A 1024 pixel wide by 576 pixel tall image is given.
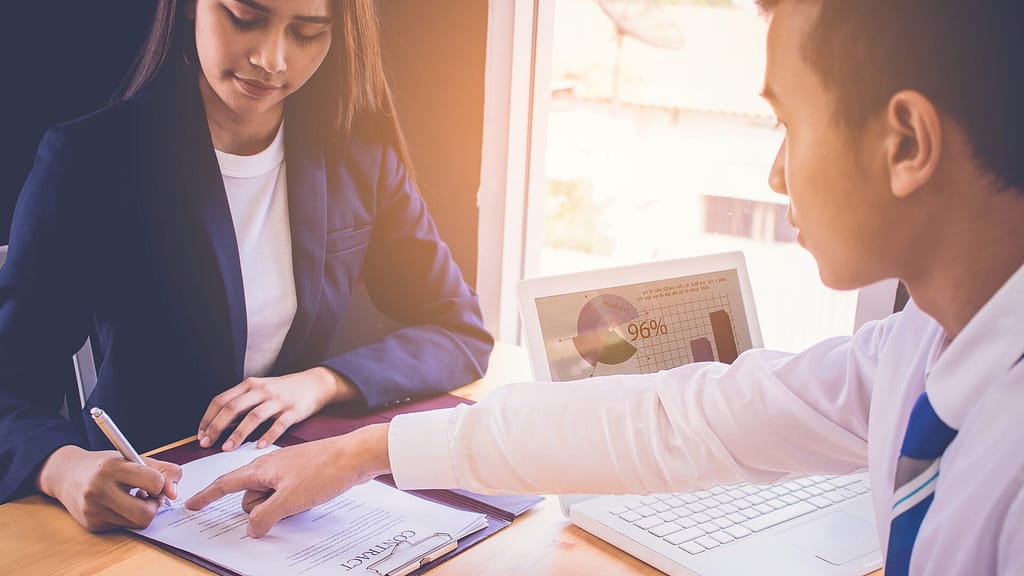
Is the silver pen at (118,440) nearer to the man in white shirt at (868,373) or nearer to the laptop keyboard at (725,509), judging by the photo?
the man in white shirt at (868,373)

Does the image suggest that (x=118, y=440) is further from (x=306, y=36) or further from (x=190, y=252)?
(x=306, y=36)

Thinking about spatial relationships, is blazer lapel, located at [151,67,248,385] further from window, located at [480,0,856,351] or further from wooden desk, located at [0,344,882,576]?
window, located at [480,0,856,351]

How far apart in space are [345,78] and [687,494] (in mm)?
795

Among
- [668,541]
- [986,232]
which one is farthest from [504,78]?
[986,232]

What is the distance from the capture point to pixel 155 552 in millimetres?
893

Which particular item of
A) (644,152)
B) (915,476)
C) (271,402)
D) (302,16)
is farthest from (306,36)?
(644,152)

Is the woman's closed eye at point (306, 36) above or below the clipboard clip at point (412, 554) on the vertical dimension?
above

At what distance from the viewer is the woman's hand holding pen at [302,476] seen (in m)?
0.89

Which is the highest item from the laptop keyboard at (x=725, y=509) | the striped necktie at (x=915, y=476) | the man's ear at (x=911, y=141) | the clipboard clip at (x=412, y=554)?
the man's ear at (x=911, y=141)

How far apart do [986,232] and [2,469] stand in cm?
108

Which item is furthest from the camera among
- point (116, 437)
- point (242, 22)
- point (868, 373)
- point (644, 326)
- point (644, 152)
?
point (644, 152)

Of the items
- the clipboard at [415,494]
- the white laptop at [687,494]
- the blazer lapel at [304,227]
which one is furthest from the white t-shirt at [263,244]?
the white laptop at [687,494]

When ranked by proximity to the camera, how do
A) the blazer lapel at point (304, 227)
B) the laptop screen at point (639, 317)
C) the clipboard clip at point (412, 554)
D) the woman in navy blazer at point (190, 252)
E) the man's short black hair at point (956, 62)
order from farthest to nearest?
1. the blazer lapel at point (304, 227)
2. the laptop screen at point (639, 317)
3. the woman in navy blazer at point (190, 252)
4. the clipboard clip at point (412, 554)
5. the man's short black hair at point (956, 62)

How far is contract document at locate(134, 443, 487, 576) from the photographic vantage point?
852 millimetres
